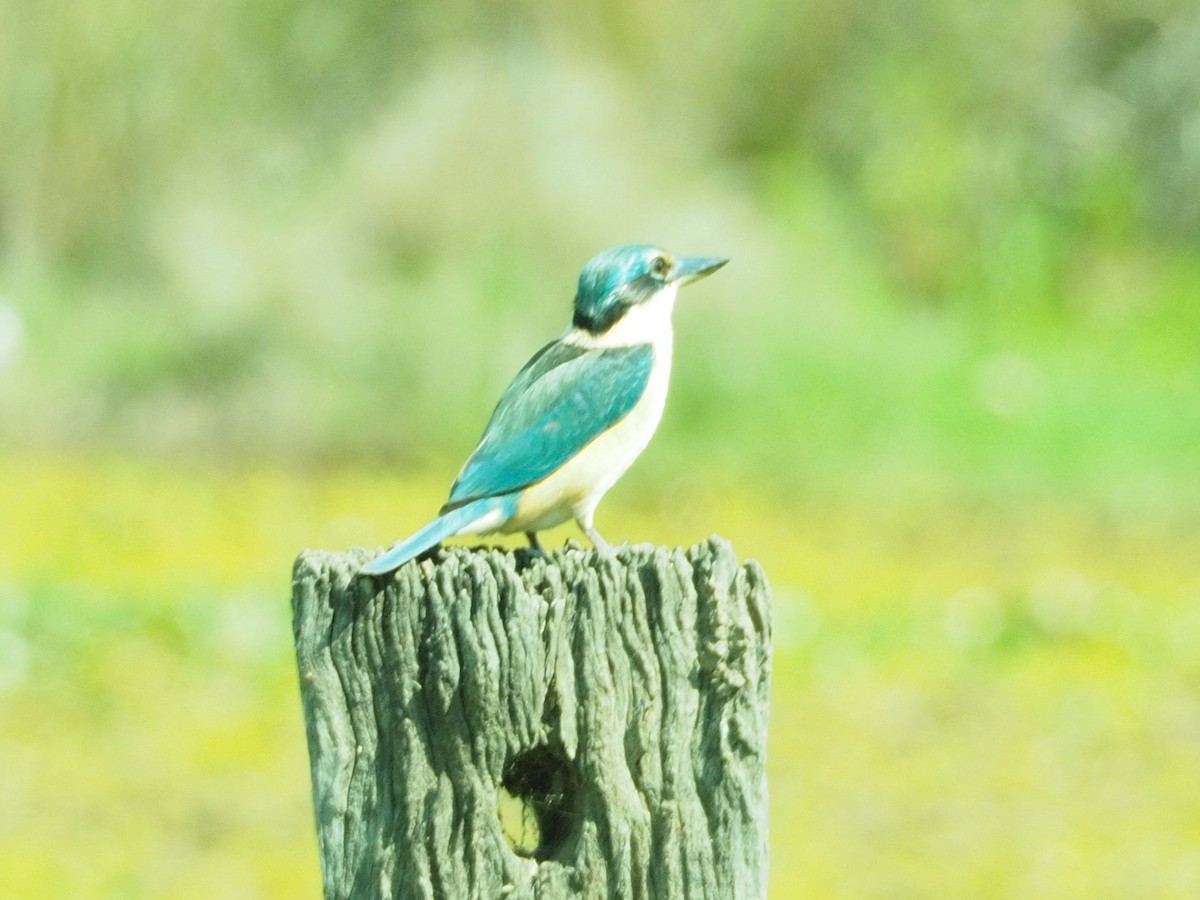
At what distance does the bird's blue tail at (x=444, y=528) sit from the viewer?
2.65 m

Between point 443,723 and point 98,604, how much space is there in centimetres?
668

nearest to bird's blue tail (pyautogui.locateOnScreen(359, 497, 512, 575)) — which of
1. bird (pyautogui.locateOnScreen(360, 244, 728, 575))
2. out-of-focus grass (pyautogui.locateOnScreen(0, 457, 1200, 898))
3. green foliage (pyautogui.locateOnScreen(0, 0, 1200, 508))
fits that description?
bird (pyautogui.locateOnScreen(360, 244, 728, 575))

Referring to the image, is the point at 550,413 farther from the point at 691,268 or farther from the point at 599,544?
the point at 691,268

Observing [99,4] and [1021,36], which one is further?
[1021,36]

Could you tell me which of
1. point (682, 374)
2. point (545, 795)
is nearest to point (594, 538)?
point (545, 795)

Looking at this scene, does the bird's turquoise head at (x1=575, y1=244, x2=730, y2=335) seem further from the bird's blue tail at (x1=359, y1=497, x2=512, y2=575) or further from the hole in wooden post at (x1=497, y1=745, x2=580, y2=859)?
the hole in wooden post at (x1=497, y1=745, x2=580, y2=859)

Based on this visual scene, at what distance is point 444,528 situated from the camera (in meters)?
2.97

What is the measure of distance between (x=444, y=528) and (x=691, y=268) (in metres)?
1.06

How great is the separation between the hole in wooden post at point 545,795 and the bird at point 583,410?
1.29ft

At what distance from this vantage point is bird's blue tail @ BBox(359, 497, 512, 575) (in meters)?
2.65

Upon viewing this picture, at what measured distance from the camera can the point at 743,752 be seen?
2.77 meters

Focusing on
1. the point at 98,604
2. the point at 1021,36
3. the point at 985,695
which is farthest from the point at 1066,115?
the point at 98,604

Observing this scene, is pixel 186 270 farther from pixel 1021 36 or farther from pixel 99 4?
pixel 1021 36

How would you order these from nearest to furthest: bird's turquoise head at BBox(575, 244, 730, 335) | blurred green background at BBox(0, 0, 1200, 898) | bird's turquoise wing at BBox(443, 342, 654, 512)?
bird's turquoise wing at BBox(443, 342, 654, 512)
bird's turquoise head at BBox(575, 244, 730, 335)
blurred green background at BBox(0, 0, 1200, 898)
